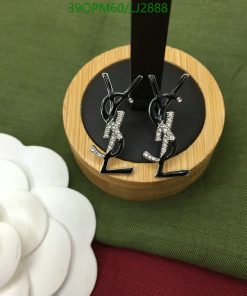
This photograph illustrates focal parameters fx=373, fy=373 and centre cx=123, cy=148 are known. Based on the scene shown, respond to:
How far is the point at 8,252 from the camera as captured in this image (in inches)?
19.0

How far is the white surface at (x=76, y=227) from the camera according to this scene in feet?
1.84

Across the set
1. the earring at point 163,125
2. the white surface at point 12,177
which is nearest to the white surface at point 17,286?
the white surface at point 12,177

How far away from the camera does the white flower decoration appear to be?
1.68ft

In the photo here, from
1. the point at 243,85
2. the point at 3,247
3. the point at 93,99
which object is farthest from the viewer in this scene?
the point at 243,85

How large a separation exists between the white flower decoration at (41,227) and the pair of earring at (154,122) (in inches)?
4.1

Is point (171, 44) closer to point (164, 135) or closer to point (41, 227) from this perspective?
point (164, 135)

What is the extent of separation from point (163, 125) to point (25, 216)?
0.77 feet

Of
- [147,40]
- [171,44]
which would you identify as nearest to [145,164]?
[147,40]

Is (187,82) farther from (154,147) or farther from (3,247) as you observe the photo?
(3,247)

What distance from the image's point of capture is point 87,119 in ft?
1.91

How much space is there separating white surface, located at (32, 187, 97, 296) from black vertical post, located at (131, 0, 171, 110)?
18cm

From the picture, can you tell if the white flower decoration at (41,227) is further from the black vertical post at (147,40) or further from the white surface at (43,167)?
the black vertical post at (147,40)

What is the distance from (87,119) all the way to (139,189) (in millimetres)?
135

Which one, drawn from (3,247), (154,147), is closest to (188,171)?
(154,147)
